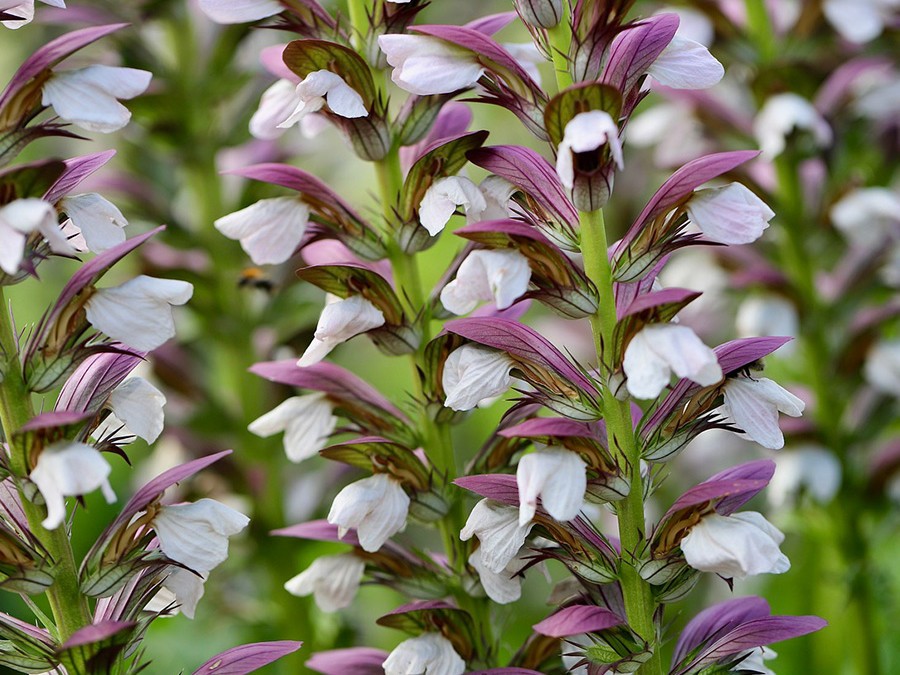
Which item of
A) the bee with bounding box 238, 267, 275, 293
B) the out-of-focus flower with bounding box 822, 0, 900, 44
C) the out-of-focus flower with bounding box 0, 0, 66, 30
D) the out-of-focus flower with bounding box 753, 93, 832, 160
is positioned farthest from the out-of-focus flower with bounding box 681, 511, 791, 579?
the out-of-focus flower with bounding box 822, 0, 900, 44

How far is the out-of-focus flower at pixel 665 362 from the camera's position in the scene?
1098 mm

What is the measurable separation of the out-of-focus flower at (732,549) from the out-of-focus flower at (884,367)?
1.19m

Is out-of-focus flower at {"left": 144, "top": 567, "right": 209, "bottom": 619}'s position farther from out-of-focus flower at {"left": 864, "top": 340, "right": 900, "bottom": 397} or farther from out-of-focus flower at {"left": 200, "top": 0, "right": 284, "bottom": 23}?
out-of-focus flower at {"left": 864, "top": 340, "right": 900, "bottom": 397}

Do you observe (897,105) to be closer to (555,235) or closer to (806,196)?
(806,196)

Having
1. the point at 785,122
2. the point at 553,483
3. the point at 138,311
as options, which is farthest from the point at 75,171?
the point at 785,122

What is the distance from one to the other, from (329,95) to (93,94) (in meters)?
0.26

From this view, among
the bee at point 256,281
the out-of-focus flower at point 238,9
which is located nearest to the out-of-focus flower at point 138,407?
the out-of-focus flower at point 238,9

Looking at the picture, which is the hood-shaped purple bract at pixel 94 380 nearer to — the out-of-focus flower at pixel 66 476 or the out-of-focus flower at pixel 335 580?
the out-of-focus flower at pixel 66 476

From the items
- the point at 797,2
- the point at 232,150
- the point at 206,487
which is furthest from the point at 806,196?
the point at 206,487

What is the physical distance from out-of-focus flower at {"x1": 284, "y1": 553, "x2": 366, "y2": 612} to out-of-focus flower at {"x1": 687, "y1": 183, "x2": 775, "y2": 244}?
0.60 meters

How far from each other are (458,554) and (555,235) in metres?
0.42

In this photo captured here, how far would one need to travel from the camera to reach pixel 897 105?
7.77ft

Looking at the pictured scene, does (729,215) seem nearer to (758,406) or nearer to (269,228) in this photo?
(758,406)

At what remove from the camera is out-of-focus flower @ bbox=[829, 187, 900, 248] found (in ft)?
7.43
